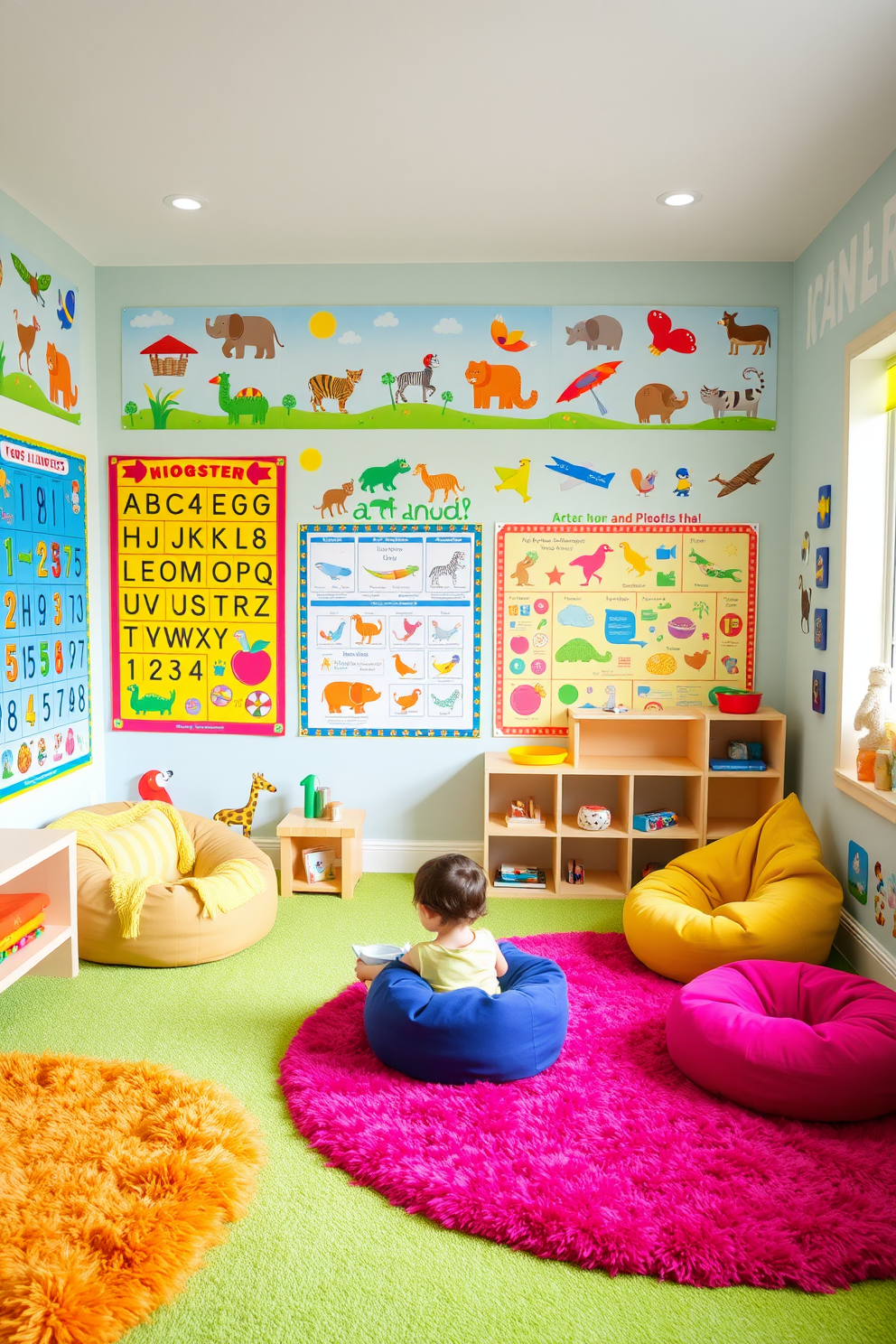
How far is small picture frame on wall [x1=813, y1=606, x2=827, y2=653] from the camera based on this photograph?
139 inches

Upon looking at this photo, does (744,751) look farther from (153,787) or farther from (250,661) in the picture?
(153,787)

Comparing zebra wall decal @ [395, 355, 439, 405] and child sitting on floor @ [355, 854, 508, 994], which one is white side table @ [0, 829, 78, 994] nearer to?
child sitting on floor @ [355, 854, 508, 994]

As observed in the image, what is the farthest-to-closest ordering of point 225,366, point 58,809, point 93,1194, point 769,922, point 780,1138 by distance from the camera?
point 225,366 → point 58,809 → point 769,922 → point 780,1138 → point 93,1194

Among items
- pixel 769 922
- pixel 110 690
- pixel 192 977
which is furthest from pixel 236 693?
pixel 769 922

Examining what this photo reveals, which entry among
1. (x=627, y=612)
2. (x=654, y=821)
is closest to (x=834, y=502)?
(x=627, y=612)

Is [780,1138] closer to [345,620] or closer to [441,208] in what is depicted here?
[345,620]

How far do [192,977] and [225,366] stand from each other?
263 centimetres

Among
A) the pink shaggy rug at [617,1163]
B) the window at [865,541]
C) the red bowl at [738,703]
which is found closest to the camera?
the pink shaggy rug at [617,1163]

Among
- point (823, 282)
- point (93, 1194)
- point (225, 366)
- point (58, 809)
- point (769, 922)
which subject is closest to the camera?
point (93, 1194)

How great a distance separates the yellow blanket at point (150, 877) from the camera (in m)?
3.06

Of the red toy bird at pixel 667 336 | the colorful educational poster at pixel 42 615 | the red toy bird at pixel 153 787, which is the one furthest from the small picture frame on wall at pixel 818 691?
the colorful educational poster at pixel 42 615

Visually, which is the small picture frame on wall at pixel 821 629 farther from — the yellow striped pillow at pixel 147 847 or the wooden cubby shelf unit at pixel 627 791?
the yellow striped pillow at pixel 147 847

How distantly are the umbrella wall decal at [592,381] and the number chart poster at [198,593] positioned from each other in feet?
4.35

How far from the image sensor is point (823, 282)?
3.57 meters
